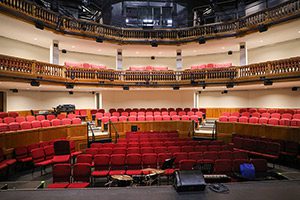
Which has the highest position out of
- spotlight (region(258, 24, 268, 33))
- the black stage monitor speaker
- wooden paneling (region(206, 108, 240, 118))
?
spotlight (region(258, 24, 268, 33))

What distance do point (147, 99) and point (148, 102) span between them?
0.82 ft

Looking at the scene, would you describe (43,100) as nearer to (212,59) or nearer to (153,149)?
(153,149)

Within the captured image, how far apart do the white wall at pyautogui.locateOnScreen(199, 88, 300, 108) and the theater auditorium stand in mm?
75

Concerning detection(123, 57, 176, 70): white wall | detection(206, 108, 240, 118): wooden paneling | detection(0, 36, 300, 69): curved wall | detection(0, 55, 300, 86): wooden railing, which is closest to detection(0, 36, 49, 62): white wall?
detection(0, 36, 300, 69): curved wall

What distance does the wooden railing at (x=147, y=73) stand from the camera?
26.9 ft

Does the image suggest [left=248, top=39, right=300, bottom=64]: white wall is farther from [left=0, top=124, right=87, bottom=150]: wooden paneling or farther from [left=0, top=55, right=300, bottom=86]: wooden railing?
[left=0, top=124, right=87, bottom=150]: wooden paneling

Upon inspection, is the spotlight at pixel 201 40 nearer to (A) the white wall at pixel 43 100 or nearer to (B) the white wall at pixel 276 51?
(B) the white wall at pixel 276 51

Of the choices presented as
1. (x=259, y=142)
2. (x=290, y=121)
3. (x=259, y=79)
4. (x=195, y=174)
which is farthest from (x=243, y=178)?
(x=259, y=79)

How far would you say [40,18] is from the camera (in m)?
9.37

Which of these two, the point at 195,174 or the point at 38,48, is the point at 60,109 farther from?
the point at 195,174

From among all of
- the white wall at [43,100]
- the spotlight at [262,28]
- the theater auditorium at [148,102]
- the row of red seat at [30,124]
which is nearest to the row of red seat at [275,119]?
the theater auditorium at [148,102]

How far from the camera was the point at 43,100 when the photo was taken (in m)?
13.5

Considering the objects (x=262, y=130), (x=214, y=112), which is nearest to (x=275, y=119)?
(x=262, y=130)

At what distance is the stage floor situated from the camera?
272cm
